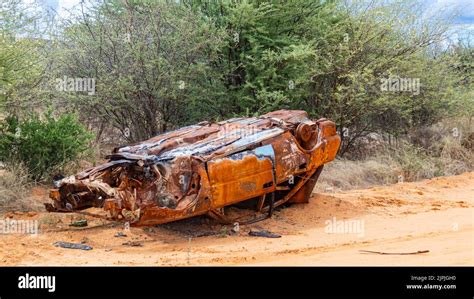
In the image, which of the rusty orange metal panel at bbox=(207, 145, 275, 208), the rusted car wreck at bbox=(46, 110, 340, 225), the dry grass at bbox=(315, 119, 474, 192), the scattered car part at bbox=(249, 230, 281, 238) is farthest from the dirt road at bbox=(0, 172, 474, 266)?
the dry grass at bbox=(315, 119, 474, 192)

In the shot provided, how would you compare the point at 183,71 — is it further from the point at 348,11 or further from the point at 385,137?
the point at 385,137

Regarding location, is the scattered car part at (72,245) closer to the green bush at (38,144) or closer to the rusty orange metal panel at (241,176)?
the rusty orange metal panel at (241,176)

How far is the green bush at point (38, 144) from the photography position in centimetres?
1092

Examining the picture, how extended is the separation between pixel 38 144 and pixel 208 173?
14.8 ft

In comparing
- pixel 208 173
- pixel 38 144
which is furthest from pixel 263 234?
pixel 38 144

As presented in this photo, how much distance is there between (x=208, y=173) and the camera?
7992mm

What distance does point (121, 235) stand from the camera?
8.45 meters

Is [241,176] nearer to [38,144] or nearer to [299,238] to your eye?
[299,238]

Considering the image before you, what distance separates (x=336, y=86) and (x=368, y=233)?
24.5 ft

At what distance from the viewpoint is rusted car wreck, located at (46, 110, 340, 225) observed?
7.89 m
